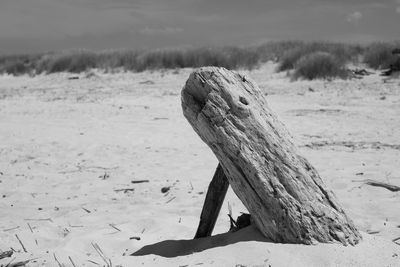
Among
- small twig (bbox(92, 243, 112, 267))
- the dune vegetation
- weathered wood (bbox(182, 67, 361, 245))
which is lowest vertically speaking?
the dune vegetation

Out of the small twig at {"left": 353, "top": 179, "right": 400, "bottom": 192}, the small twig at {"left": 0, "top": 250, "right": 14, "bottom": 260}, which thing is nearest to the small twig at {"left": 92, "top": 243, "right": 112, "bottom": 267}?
the small twig at {"left": 0, "top": 250, "right": 14, "bottom": 260}

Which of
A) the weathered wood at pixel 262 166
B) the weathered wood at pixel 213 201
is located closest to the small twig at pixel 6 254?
the weathered wood at pixel 213 201

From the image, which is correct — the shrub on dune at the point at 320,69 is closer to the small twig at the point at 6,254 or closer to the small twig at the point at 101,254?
the small twig at the point at 101,254

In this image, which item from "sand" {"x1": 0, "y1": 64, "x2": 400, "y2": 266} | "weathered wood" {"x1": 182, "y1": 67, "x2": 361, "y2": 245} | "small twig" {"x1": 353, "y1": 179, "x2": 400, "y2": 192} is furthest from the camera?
"small twig" {"x1": 353, "y1": 179, "x2": 400, "y2": 192}

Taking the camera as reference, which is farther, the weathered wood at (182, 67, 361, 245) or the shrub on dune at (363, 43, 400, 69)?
the shrub on dune at (363, 43, 400, 69)

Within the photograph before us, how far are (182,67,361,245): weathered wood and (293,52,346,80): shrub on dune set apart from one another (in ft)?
42.3

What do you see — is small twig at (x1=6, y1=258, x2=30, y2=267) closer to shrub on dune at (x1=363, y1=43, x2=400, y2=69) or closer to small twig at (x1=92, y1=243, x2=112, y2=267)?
small twig at (x1=92, y1=243, x2=112, y2=267)

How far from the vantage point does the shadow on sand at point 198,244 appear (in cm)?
303

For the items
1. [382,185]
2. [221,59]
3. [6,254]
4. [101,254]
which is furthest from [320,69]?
[6,254]

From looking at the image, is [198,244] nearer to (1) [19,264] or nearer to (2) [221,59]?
(1) [19,264]

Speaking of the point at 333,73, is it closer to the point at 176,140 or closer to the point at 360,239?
the point at 176,140

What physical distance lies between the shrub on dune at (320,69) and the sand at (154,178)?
2534mm

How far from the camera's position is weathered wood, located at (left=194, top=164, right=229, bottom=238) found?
131 inches

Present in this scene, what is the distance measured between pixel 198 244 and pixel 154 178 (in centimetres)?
269
